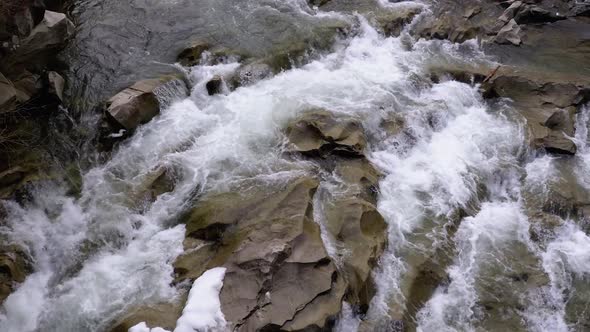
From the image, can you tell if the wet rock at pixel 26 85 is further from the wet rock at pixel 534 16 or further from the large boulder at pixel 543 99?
the wet rock at pixel 534 16

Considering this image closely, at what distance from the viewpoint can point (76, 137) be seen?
377 inches

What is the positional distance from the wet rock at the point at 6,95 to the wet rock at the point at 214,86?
4.16 metres

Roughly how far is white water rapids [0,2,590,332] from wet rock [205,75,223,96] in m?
0.15

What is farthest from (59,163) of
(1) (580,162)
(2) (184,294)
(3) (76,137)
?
(1) (580,162)

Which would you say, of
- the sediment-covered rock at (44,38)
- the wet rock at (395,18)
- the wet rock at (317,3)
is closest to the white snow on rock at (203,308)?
the sediment-covered rock at (44,38)

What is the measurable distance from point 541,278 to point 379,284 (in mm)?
3331

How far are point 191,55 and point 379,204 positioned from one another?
646 cm

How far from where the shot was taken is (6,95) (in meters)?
8.66

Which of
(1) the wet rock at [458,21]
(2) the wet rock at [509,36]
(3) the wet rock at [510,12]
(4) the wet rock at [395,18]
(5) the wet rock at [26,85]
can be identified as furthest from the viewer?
(3) the wet rock at [510,12]

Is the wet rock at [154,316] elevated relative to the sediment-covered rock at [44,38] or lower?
lower

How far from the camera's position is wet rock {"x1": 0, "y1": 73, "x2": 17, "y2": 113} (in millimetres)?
8594

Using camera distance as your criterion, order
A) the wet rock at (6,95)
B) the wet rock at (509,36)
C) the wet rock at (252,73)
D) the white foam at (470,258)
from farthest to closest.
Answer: the wet rock at (509,36), the wet rock at (252,73), the wet rock at (6,95), the white foam at (470,258)

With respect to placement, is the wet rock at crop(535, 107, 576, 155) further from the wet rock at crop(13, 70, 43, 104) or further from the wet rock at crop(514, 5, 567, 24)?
the wet rock at crop(13, 70, 43, 104)

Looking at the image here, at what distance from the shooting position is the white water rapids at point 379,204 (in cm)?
756
